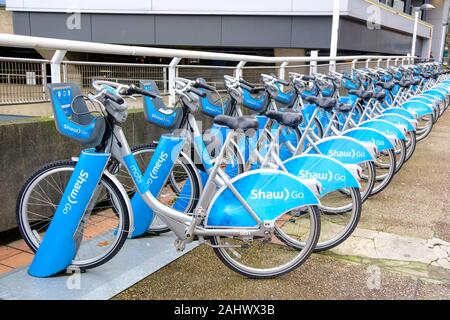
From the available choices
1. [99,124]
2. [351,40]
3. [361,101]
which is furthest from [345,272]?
[351,40]

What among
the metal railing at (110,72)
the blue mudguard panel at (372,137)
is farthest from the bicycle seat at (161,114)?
the blue mudguard panel at (372,137)

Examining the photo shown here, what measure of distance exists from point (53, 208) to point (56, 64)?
3.63 ft

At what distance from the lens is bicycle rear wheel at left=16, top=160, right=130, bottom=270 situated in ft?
9.23

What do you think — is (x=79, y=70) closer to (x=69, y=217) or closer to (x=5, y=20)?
(x=69, y=217)

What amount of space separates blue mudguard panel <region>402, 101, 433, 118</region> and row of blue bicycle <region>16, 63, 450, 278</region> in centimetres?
237

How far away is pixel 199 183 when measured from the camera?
3.51 m

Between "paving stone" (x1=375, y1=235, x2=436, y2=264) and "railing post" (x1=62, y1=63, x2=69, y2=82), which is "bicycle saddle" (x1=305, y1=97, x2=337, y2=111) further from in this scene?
"railing post" (x1=62, y1=63, x2=69, y2=82)

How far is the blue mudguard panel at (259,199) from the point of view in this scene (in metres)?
2.86

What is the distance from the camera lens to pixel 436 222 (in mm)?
4133
